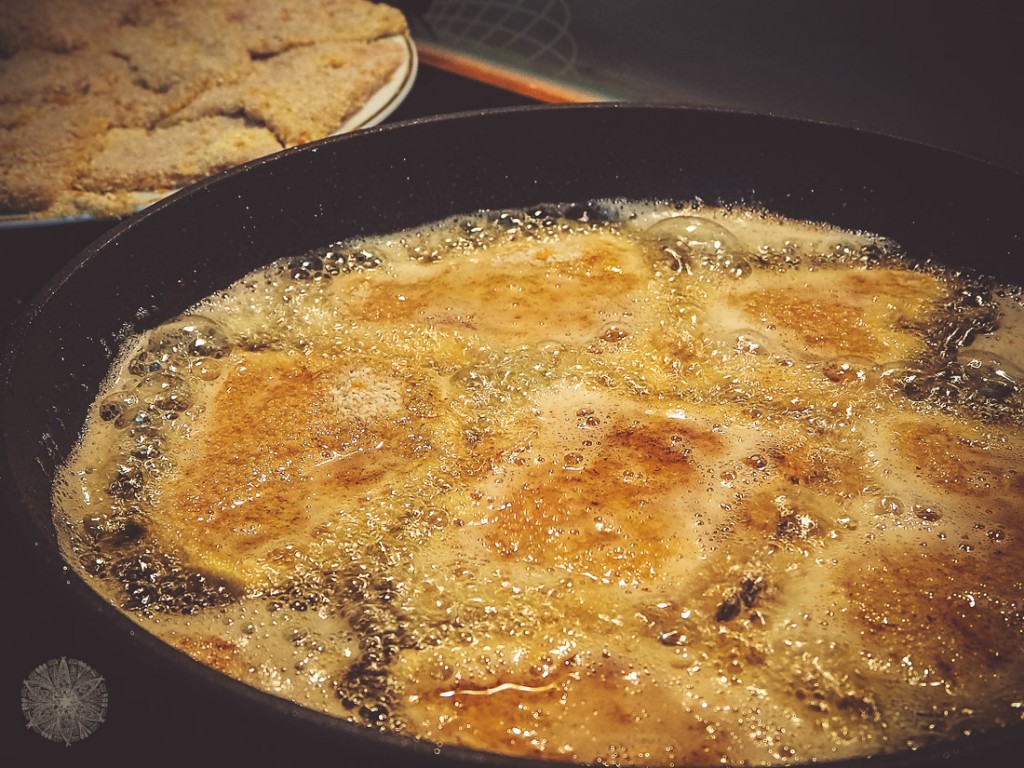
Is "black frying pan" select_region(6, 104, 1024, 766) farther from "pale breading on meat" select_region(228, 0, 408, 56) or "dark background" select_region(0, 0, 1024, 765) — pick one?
"pale breading on meat" select_region(228, 0, 408, 56)

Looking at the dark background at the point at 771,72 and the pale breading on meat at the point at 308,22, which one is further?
the pale breading on meat at the point at 308,22

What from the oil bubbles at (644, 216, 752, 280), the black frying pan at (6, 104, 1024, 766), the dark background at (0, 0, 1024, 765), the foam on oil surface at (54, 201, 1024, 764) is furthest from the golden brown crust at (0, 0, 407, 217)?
the oil bubbles at (644, 216, 752, 280)

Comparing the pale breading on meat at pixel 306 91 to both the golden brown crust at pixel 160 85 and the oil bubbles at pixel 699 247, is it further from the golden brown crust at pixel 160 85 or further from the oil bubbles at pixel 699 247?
the oil bubbles at pixel 699 247

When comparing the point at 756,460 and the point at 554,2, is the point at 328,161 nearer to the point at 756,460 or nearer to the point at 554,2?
the point at 756,460

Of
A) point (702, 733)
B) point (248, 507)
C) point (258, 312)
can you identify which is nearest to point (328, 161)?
point (258, 312)

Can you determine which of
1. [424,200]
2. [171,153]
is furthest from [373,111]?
[424,200]

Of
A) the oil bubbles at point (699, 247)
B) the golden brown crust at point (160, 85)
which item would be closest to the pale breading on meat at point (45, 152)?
the golden brown crust at point (160, 85)

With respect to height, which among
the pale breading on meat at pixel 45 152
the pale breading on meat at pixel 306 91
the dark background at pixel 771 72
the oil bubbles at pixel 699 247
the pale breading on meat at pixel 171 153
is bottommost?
the pale breading on meat at pixel 45 152
